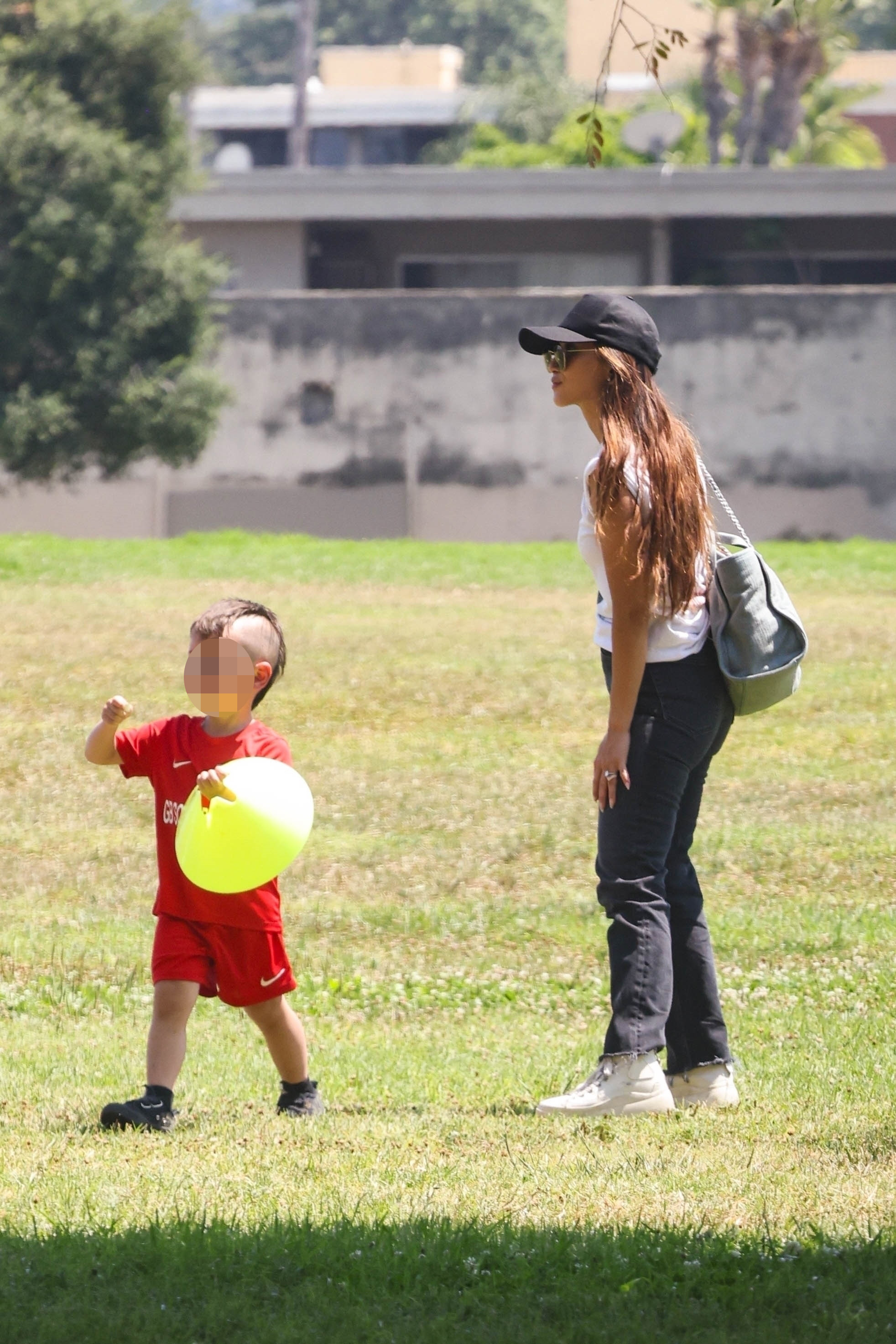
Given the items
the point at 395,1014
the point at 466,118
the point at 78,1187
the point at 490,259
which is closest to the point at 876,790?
the point at 395,1014

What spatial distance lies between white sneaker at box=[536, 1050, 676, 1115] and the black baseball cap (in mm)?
1815

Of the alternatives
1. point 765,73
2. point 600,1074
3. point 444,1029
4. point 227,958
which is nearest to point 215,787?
point 227,958

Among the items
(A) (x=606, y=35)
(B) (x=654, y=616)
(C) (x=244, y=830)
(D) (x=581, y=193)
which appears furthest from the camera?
(A) (x=606, y=35)

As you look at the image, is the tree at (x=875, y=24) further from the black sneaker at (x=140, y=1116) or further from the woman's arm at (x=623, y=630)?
the black sneaker at (x=140, y=1116)

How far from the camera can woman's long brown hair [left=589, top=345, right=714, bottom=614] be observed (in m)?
4.64

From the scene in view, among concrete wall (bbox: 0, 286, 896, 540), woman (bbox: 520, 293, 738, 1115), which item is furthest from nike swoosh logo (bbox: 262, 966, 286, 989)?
concrete wall (bbox: 0, 286, 896, 540)

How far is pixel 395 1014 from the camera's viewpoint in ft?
22.9

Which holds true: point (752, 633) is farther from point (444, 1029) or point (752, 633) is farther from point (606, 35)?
point (606, 35)

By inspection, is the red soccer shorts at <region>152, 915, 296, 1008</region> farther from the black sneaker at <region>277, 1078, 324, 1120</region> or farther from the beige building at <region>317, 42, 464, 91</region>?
the beige building at <region>317, 42, 464, 91</region>

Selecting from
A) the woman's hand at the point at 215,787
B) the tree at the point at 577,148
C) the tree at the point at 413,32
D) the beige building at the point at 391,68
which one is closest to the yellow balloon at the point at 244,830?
the woman's hand at the point at 215,787

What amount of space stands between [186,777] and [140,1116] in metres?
0.87

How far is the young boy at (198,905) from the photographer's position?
470cm

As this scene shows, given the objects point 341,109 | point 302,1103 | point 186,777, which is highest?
point 186,777

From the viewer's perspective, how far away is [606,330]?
4.79m
